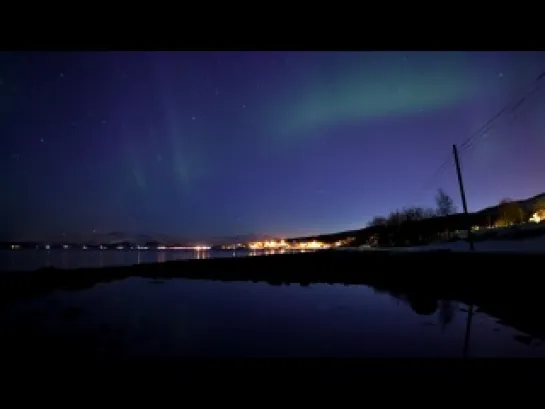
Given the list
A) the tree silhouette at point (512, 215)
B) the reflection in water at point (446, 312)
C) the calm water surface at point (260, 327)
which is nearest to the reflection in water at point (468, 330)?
the calm water surface at point (260, 327)

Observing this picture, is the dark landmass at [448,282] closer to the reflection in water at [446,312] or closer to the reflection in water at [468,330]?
the reflection in water at [446,312]

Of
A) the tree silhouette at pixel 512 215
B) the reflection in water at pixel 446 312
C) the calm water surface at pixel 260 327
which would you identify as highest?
the tree silhouette at pixel 512 215

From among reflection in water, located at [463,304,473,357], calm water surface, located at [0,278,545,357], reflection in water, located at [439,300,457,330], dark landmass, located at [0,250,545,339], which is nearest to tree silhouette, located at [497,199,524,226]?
dark landmass, located at [0,250,545,339]

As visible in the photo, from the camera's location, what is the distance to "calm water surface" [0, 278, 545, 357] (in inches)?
311

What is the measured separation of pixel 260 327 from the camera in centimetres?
1091

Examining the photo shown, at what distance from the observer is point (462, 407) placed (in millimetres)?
2629

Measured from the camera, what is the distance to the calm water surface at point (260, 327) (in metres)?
7.89

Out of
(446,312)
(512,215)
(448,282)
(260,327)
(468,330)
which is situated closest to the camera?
(468,330)

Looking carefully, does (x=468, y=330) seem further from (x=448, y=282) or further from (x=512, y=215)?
(x=512, y=215)

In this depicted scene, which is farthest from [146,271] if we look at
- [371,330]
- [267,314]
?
[371,330]

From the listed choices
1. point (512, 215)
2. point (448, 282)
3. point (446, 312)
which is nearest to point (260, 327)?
point (446, 312)
